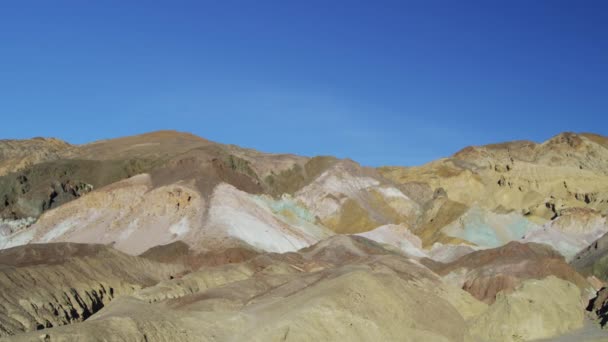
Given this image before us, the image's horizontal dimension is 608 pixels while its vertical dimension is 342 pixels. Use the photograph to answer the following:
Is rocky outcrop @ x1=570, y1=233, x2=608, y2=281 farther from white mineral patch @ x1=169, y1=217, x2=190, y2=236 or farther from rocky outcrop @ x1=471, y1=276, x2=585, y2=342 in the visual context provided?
white mineral patch @ x1=169, y1=217, x2=190, y2=236

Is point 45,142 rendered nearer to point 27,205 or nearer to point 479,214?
point 27,205

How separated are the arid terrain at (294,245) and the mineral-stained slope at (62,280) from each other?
0.44 feet

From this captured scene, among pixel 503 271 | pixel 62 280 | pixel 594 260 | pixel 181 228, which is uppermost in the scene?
pixel 181 228

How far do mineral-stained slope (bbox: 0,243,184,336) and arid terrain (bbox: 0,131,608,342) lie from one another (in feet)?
0.44

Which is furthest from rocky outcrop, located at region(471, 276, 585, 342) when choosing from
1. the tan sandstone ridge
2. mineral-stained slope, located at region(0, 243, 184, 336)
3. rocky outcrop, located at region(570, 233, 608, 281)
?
rocky outcrop, located at region(570, 233, 608, 281)

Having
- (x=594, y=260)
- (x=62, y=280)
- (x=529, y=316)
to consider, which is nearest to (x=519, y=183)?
(x=594, y=260)

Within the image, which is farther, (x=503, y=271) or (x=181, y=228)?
(x=181, y=228)

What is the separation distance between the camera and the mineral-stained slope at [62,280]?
36312mm

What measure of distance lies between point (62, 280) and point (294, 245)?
119 feet

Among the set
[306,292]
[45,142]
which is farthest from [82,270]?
[45,142]

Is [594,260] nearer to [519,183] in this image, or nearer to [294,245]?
[294,245]

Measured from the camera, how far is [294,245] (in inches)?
3019

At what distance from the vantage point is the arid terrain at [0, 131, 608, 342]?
3319 cm

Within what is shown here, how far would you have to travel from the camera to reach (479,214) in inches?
3701
